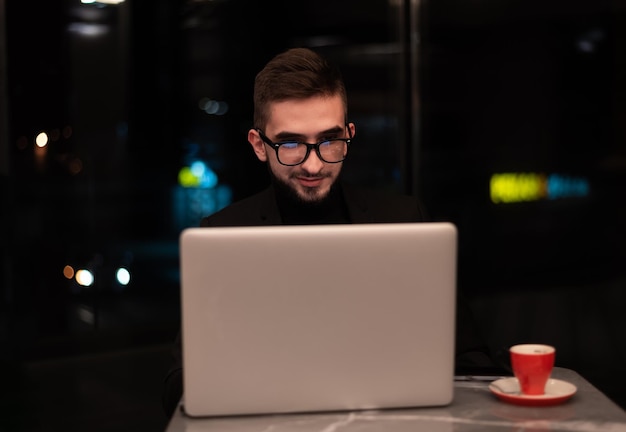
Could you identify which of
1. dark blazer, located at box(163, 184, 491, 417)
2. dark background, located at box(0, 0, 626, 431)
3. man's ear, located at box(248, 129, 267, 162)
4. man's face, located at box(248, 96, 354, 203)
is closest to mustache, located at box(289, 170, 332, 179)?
man's face, located at box(248, 96, 354, 203)

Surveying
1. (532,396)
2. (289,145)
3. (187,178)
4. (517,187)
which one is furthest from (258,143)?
(517,187)

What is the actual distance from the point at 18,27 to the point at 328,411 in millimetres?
3550

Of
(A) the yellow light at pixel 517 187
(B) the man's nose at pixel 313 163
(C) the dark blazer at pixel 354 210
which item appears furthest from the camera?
(A) the yellow light at pixel 517 187

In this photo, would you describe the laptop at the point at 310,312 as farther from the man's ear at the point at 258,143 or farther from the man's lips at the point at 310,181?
the man's ear at the point at 258,143

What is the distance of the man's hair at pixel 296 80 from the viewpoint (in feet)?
6.88

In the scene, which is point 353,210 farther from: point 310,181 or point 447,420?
point 447,420

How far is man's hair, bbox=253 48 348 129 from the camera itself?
2097 mm

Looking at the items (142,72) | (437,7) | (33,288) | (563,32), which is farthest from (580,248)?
(33,288)

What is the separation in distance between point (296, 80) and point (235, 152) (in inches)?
126

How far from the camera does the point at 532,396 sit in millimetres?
1561

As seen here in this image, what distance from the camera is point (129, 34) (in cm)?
491

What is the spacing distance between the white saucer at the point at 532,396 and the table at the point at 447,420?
0.04 feet

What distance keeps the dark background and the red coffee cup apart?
10.3 ft

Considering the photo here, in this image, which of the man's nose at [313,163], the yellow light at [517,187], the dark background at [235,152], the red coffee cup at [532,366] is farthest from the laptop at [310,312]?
the yellow light at [517,187]
